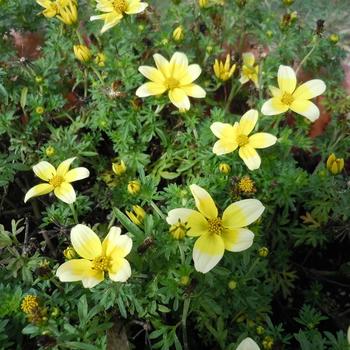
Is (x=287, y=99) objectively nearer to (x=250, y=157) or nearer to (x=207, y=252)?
(x=250, y=157)

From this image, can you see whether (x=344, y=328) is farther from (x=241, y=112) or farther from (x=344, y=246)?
(x=241, y=112)

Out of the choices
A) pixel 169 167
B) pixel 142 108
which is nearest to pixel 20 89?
pixel 142 108

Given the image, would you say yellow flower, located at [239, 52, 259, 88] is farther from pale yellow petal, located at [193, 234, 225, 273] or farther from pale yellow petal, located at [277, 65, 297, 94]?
pale yellow petal, located at [193, 234, 225, 273]

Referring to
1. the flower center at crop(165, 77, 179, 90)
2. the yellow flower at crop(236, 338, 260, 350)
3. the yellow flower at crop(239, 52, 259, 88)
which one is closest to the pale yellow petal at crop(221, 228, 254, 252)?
the yellow flower at crop(236, 338, 260, 350)

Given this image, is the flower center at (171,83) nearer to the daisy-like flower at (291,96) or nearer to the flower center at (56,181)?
the daisy-like flower at (291,96)

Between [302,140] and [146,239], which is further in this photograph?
[302,140]

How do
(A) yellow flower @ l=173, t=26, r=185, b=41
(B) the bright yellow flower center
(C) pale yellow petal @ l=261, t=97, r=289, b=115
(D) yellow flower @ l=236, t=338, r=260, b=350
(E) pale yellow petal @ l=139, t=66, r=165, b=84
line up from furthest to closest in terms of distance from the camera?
(A) yellow flower @ l=173, t=26, r=185, b=41 → (E) pale yellow petal @ l=139, t=66, r=165, b=84 → (C) pale yellow petal @ l=261, t=97, r=289, b=115 → (B) the bright yellow flower center → (D) yellow flower @ l=236, t=338, r=260, b=350

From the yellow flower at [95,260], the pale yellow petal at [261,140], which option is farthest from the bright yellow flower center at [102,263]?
the pale yellow petal at [261,140]
